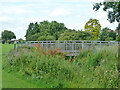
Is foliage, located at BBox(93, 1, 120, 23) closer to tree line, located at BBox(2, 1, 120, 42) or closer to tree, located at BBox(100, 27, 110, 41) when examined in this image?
tree line, located at BBox(2, 1, 120, 42)

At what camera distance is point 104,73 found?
668 centimetres

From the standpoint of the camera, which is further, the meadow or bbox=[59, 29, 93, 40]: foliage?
bbox=[59, 29, 93, 40]: foliage

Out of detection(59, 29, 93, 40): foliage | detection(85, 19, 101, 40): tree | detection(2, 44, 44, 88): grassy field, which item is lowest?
detection(2, 44, 44, 88): grassy field

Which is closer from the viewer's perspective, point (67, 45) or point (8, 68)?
point (8, 68)

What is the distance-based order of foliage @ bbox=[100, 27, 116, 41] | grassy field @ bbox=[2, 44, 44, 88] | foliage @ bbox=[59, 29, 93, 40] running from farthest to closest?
foliage @ bbox=[100, 27, 116, 41] < foliage @ bbox=[59, 29, 93, 40] < grassy field @ bbox=[2, 44, 44, 88]

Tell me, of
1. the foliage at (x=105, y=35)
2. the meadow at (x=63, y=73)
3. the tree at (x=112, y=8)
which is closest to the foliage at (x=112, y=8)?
the tree at (x=112, y=8)

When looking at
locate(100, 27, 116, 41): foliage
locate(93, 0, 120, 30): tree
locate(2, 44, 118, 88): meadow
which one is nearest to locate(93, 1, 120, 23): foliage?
locate(93, 0, 120, 30): tree

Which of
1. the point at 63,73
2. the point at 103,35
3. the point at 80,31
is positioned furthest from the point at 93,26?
the point at 63,73

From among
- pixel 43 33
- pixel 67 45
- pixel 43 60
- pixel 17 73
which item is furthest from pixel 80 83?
pixel 43 33

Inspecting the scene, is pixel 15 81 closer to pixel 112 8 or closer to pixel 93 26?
pixel 112 8

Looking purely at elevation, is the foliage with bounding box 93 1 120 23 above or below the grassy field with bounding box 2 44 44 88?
above

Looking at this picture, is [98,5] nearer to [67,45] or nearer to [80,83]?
[67,45]

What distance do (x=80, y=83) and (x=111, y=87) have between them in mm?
1088

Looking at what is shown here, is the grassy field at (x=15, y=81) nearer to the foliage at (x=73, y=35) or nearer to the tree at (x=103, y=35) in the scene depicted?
the foliage at (x=73, y=35)
